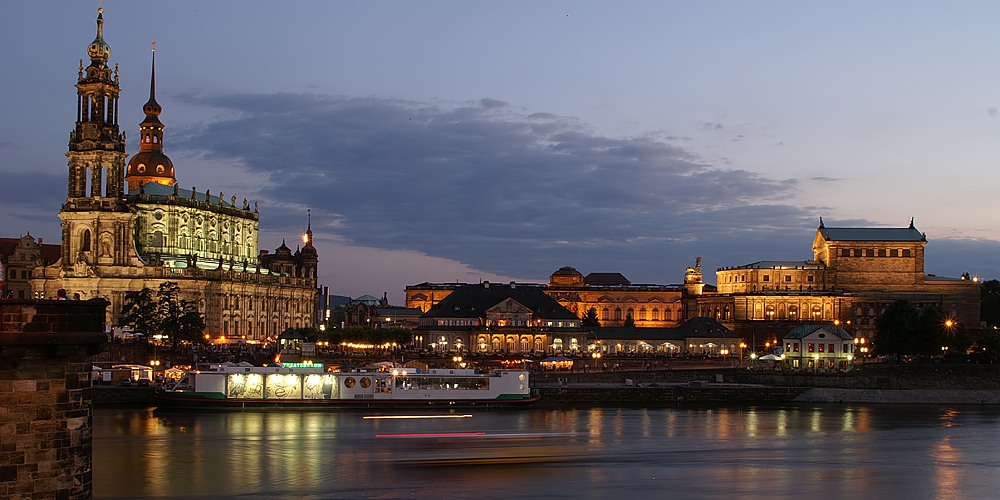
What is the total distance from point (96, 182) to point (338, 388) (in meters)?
57.8

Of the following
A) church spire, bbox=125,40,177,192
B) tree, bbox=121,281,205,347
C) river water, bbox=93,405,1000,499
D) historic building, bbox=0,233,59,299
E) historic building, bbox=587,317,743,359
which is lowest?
river water, bbox=93,405,1000,499

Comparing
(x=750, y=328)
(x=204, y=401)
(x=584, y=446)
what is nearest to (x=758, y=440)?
(x=584, y=446)

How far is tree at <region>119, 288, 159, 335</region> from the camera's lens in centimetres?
10512

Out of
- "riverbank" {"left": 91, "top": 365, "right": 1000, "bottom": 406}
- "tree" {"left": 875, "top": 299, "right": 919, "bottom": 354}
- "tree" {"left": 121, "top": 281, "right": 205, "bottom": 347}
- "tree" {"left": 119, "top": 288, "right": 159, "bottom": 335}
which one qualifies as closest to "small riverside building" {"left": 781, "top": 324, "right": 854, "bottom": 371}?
"tree" {"left": 875, "top": 299, "right": 919, "bottom": 354}

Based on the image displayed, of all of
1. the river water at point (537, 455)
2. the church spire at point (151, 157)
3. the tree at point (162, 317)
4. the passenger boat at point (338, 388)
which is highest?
the church spire at point (151, 157)

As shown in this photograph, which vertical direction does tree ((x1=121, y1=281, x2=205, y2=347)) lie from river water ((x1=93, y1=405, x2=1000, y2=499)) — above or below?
above

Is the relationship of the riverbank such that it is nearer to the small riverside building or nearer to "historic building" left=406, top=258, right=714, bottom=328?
the small riverside building

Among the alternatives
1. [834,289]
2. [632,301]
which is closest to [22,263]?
[632,301]

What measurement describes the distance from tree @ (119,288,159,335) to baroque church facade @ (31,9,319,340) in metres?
5.47

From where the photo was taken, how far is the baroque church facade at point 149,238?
12038cm

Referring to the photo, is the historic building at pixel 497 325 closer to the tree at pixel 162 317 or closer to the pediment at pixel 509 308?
the pediment at pixel 509 308

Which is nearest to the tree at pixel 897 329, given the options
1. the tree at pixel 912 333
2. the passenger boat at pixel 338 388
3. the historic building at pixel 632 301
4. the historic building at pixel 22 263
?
the tree at pixel 912 333

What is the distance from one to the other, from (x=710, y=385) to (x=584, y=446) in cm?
3892

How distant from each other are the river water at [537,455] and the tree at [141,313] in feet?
114
